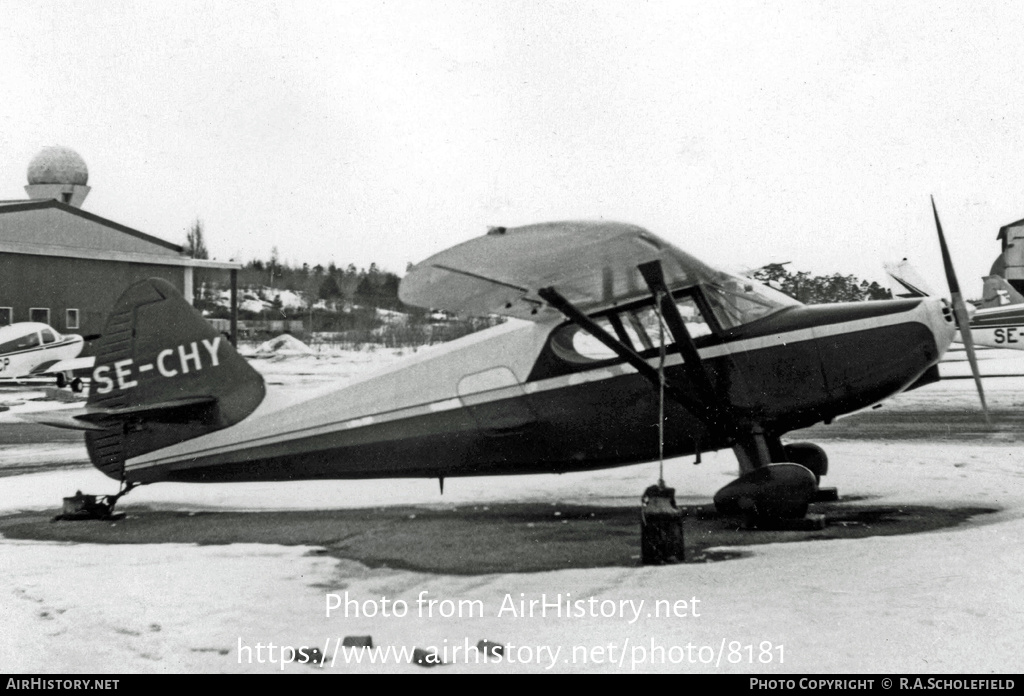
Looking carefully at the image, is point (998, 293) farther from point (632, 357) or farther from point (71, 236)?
point (71, 236)

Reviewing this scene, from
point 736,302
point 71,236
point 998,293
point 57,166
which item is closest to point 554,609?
point 736,302

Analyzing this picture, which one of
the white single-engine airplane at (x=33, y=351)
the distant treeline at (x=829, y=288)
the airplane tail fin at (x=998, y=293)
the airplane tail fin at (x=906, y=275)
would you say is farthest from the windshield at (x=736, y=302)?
the white single-engine airplane at (x=33, y=351)

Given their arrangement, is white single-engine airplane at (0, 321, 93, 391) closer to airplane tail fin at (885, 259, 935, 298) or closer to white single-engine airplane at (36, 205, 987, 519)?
white single-engine airplane at (36, 205, 987, 519)

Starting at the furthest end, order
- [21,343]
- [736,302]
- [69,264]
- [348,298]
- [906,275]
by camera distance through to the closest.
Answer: [348,298] < [69,264] < [21,343] < [906,275] < [736,302]

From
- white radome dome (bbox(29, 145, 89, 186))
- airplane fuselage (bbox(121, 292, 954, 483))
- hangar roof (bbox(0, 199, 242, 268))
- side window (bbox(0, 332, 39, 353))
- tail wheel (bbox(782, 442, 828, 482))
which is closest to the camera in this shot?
airplane fuselage (bbox(121, 292, 954, 483))

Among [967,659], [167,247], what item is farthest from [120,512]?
[167,247]

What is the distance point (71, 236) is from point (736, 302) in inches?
1220

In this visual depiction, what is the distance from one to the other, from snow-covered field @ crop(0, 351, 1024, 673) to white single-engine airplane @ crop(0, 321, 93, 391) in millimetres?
23384

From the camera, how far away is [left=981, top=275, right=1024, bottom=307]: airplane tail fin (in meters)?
21.8

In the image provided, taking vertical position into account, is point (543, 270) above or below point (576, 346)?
above

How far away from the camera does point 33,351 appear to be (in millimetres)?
27312

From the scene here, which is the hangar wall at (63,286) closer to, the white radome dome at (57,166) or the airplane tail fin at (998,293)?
the white radome dome at (57,166)

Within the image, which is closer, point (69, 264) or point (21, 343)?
point (21, 343)

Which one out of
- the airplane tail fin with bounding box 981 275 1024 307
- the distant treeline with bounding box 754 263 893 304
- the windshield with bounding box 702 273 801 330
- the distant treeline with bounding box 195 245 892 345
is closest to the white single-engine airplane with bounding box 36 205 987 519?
the windshield with bounding box 702 273 801 330
